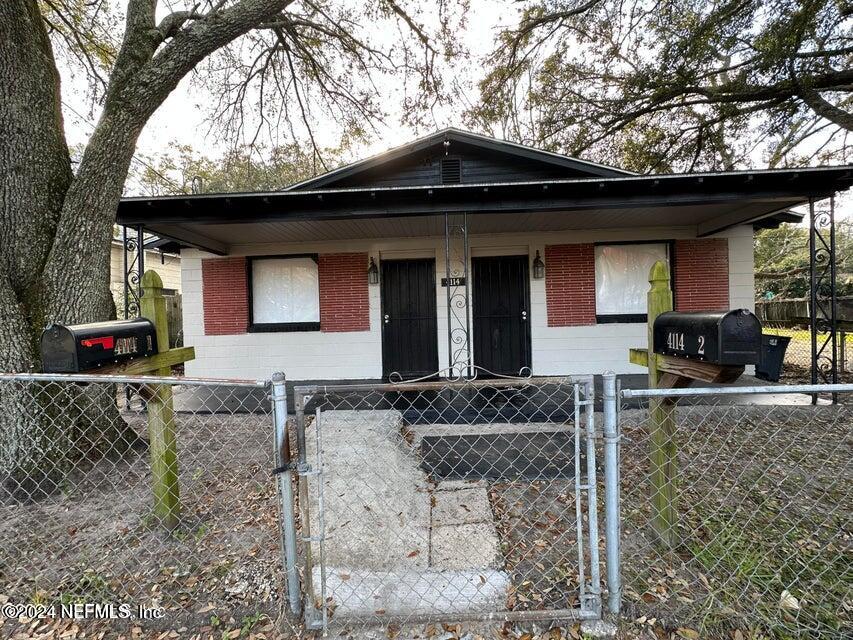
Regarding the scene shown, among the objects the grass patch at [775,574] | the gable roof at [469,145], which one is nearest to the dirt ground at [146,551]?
the grass patch at [775,574]

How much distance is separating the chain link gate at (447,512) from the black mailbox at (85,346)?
115cm

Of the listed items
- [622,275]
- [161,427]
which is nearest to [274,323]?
[161,427]

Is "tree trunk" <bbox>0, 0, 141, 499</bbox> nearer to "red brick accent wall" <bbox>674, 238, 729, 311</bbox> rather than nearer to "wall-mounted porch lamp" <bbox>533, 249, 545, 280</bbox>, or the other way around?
"wall-mounted porch lamp" <bbox>533, 249, 545, 280</bbox>

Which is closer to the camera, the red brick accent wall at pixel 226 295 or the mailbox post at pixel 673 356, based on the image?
the mailbox post at pixel 673 356

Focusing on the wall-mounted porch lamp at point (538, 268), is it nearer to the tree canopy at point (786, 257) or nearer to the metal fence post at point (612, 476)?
the metal fence post at point (612, 476)

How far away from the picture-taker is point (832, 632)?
1754 mm

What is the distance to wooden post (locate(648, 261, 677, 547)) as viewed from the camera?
2174 mm

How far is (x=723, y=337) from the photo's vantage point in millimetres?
1635

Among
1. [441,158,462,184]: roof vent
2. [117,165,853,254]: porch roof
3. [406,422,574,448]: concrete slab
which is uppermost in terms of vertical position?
[441,158,462,184]: roof vent

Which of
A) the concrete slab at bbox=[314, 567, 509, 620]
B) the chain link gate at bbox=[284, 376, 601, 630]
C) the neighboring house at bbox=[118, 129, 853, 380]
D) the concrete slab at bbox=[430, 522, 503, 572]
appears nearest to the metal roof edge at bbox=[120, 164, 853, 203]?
the neighboring house at bbox=[118, 129, 853, 380]

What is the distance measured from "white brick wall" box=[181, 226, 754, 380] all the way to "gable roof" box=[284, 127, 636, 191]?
3.82ft

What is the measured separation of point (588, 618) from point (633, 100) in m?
11.9

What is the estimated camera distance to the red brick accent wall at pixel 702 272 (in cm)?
654

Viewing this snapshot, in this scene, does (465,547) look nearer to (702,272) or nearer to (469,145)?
(469,145)
